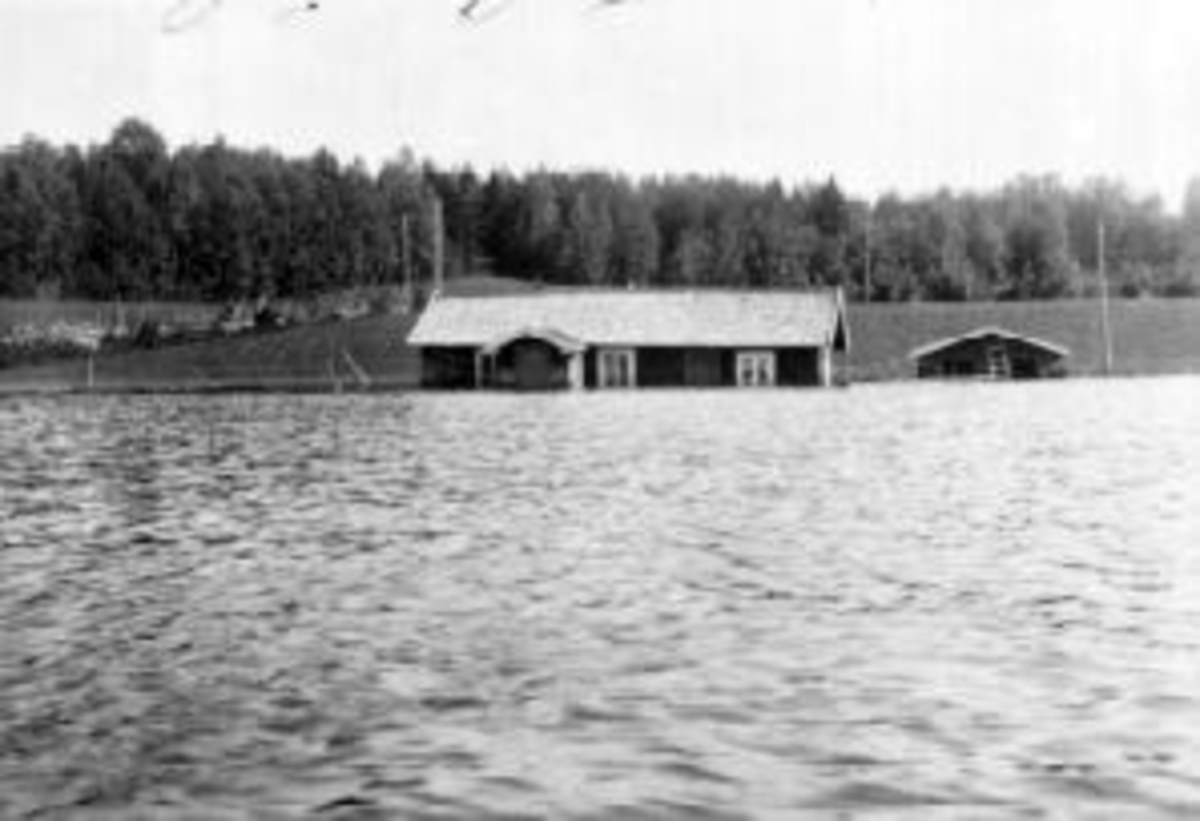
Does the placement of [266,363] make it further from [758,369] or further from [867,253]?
[867,253]

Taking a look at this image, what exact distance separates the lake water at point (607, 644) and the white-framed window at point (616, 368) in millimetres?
54331

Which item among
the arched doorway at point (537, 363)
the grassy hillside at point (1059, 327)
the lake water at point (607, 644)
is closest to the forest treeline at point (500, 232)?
the grassy hillside at point (1059, 327)

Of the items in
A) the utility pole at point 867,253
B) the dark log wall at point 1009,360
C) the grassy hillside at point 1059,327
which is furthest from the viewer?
the utility pole at point 867,253

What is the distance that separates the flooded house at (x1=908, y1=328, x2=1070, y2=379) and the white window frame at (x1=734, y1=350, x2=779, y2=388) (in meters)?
14.8

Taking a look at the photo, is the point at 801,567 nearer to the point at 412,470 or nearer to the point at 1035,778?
the point at 1035,778

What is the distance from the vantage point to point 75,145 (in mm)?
159500

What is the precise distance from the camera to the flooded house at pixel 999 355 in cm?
8838

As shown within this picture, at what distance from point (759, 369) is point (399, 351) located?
90.7ft

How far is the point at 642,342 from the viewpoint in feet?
259

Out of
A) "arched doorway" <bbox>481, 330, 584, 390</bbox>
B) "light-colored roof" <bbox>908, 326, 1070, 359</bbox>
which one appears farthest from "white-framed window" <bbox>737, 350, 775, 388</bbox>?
"light-colored roof" <bbox>908, 326, 1070, 359</bbox>

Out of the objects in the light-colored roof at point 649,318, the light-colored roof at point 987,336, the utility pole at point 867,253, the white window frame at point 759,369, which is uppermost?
the utility pole at point 867,253

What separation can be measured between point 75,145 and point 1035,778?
162m

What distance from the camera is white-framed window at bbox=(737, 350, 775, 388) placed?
7831cm

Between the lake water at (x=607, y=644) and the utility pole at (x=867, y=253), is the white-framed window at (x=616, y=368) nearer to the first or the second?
the utility pole at (x=867, y=253)
